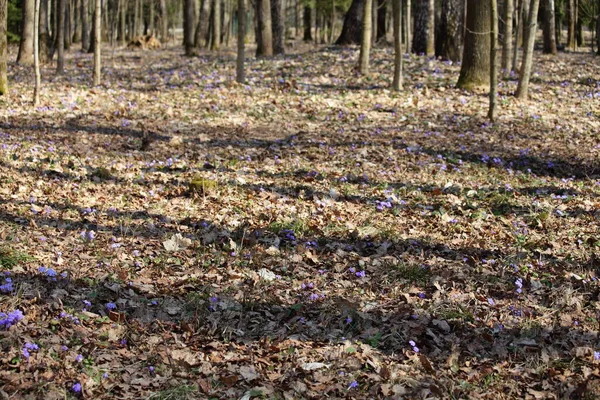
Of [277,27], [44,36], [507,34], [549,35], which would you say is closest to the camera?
[507,34]

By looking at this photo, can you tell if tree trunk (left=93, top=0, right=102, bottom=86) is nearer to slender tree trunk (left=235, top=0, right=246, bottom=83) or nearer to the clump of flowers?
slender tree trunk (left=235, top=0, right=246, bottom=83)

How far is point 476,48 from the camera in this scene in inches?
570

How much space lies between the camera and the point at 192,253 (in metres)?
6.40

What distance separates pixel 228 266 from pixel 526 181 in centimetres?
554

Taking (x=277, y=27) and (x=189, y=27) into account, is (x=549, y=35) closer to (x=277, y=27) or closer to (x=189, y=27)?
(x=277, y=27)

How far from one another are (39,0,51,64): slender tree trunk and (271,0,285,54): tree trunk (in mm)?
7613

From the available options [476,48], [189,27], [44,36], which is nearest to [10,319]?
[476,48]

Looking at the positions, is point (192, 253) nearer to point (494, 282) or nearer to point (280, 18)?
point (494, 282)

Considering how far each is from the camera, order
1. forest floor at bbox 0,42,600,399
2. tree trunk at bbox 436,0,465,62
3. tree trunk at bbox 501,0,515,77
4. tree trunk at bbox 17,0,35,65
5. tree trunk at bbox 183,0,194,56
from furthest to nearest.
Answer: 1. tree trunk at bbox 183,0,194,56
2. tree trunk at bbox 17,0,35,65
3. tree trunk at bbox 436,0,465,62
4. tree trunk at bbox 501,0,515,77
5. forest floor at bbox 0,42,600,399

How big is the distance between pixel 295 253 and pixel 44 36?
17.9 meters

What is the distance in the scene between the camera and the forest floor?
442 centimetres

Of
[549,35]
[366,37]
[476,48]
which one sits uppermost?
[549,35]

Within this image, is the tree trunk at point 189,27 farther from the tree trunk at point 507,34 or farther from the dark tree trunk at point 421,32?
the tree trunk at point 507,34

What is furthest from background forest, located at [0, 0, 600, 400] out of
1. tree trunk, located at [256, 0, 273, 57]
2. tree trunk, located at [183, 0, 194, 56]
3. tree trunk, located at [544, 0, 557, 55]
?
tree trunk, located at [183, 0, 194, 56]
